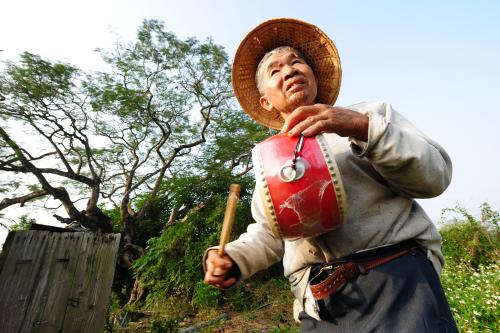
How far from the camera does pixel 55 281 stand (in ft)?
9.12

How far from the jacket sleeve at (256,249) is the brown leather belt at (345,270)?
31 cm

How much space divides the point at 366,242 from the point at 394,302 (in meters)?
0.23

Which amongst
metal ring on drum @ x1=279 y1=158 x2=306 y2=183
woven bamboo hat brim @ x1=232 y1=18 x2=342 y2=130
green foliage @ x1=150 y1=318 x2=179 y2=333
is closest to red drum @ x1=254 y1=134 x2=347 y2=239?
metal ring on drum @ x1=279 y1=158 x2=306 y2=183

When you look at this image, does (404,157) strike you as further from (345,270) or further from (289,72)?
(289,72)

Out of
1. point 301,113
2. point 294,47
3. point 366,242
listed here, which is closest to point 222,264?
point 366,242

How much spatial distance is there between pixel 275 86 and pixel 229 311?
741 cm

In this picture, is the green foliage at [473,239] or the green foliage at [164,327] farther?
the green foliage at [473,239]

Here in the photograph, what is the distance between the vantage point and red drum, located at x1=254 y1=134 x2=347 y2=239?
100cm

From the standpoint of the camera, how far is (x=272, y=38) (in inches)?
76.2

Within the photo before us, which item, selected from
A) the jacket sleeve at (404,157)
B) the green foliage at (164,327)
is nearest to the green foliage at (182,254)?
the green foliage at (164,327)

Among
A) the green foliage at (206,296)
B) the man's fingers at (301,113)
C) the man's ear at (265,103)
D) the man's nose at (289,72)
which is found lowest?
the man's fingers at (301,113)

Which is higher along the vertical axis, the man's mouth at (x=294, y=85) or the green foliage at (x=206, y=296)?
the man's mouth at (x=294, y=85)

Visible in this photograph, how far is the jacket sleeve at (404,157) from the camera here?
97 centimetres

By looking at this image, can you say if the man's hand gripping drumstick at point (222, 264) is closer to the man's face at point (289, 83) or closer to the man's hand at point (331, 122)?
the man's hand at point (331, 122)
